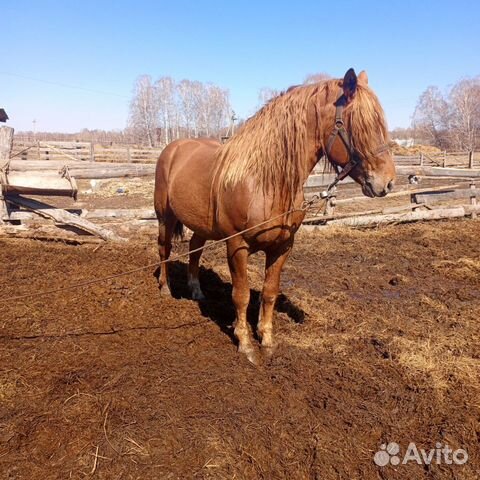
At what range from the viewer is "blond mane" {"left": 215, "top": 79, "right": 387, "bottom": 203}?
2.82 meters

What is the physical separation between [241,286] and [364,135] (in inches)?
60.9

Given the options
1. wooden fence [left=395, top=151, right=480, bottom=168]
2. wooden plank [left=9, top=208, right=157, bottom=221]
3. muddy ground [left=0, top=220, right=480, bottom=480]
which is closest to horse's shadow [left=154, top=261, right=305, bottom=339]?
muddy ground [left=0, top=220, right=480, bottom=480]

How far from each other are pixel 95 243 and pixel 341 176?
4.76 meters

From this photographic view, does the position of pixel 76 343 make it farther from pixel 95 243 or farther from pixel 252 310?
pixel 95 243

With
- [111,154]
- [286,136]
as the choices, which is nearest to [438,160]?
[111,154]

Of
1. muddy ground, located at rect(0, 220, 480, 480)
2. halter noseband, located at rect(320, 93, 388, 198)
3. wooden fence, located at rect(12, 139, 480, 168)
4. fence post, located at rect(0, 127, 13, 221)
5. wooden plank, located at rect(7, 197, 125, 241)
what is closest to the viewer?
muddy ground, located at rect(0, 220, 480, 480)

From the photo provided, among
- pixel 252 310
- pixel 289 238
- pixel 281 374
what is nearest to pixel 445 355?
pixel 281 374

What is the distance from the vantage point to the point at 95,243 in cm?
654

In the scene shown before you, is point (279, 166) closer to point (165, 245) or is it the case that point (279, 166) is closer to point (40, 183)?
point (165, 245)

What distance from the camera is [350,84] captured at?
9.20 feet

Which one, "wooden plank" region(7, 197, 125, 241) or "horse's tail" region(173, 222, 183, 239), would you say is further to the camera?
"wooden plank" region(7, 197, 125, 241)

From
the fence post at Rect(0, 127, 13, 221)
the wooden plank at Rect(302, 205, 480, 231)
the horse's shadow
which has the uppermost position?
the fence post at Rect(0, 127, 13, 221)

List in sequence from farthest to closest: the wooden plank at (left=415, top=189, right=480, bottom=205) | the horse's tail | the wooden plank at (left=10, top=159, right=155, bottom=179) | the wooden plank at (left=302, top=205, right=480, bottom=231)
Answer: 1. the wooden plank at (left=415, top=189, right=480, bottom=205)
2. the wooden plank at (left=302, top=205, right=480, bottom=231)
3. the wooden plank at (left=10, top=159, right=155, bottom=179)
4. the horse's tail

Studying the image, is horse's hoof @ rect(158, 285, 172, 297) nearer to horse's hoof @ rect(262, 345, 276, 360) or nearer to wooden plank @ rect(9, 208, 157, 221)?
horse's hoof @ rect(262, 345, 276, 360)
